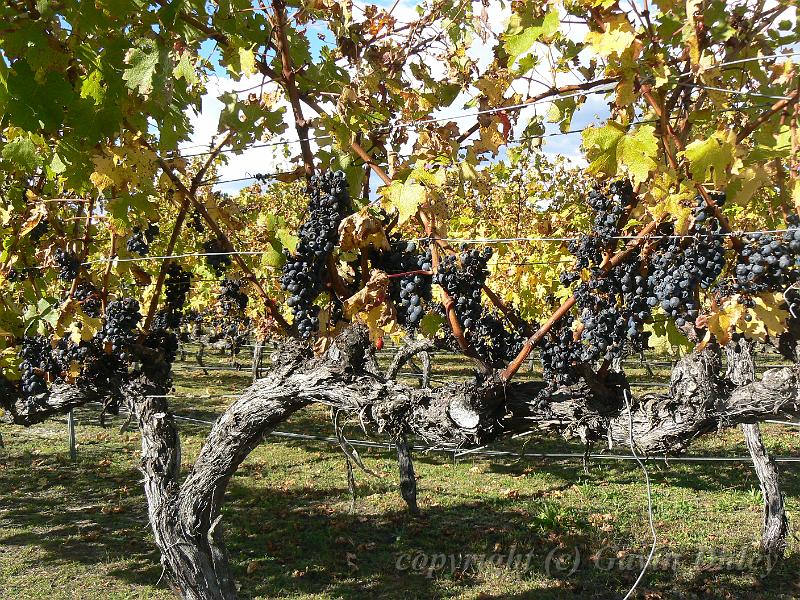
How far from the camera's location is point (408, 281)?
2660 millimetres

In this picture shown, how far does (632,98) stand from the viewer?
6.90ft

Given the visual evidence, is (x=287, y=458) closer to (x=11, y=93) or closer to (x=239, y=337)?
(x=239, y=337)

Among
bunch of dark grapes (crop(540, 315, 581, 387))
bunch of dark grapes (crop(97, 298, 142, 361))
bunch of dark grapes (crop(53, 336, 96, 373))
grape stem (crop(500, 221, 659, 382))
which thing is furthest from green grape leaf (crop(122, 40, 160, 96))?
bunch of dark grapes (crop(53, 336, 96, 373))

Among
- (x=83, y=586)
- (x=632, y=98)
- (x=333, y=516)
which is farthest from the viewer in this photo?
(x=333, y=516)

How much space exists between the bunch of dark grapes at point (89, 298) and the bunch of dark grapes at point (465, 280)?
234cm

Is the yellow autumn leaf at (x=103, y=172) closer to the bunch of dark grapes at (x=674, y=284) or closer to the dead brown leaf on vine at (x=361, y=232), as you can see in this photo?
the dead brown leaf on vine at (x=361, y=232)

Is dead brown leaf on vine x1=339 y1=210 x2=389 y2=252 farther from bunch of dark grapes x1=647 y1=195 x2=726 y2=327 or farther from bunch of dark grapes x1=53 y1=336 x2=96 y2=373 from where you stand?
bunch of dark grapes x1=53 y1=336 x2=96 y2=373

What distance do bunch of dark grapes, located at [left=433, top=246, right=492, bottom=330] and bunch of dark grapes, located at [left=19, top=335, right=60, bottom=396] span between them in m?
3.01

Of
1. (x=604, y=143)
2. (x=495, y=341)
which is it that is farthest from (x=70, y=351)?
(x=604, y=143)

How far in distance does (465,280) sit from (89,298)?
8.17 ft

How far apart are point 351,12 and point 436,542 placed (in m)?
5.19

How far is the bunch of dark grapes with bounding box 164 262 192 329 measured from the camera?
13.6 ft

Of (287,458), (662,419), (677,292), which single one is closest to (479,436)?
(662,419)

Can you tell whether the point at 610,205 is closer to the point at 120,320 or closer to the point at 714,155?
the point at 714,155
